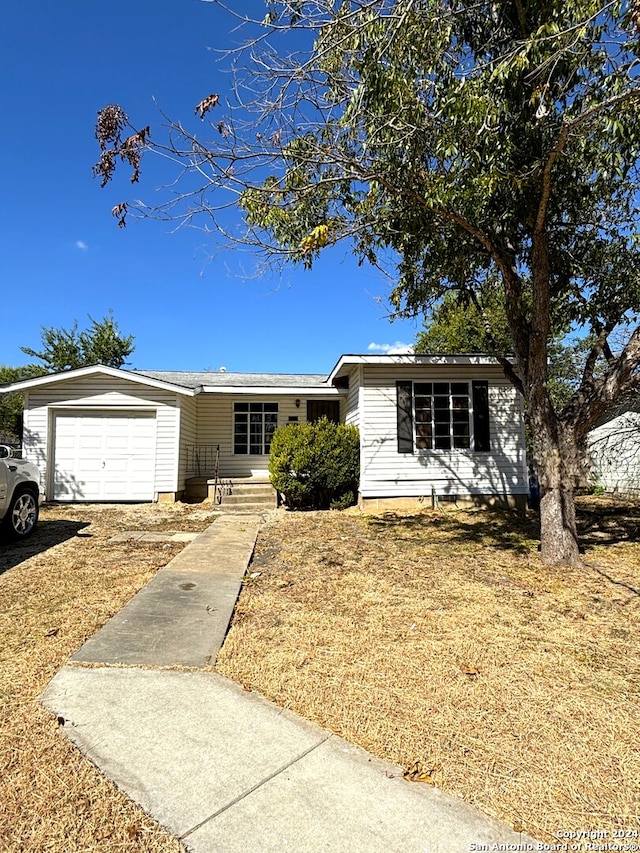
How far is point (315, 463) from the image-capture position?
410 inches

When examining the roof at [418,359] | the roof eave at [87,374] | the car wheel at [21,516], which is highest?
the roof at [418,359]

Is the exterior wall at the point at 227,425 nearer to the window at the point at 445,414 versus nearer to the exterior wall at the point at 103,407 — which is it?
the exterior wall at the point at 103,407

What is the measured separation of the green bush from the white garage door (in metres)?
3.32

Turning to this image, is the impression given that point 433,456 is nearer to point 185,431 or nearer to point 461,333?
point 185,431

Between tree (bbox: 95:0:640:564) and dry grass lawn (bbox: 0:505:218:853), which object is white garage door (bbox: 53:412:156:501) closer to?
dry grass lawn (bbox: 0:505:218:853)

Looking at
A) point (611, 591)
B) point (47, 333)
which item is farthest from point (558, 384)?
point (47, 333)

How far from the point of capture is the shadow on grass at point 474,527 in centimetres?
725

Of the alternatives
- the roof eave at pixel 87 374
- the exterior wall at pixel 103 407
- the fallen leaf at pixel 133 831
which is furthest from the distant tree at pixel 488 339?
the fallen leaf at pixel 133 831

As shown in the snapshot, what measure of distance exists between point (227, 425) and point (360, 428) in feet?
15.4

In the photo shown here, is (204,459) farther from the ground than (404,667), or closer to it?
farther from the ground

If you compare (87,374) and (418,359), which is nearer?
(418,359)

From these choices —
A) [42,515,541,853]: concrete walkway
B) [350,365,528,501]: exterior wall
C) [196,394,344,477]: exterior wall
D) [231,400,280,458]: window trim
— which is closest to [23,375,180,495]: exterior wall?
[196,394,344,477]: exterior wall

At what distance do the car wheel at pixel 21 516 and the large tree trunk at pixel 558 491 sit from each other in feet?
23.9

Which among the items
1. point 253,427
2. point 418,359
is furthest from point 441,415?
point 253,427
